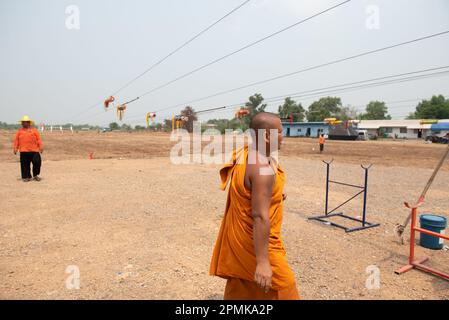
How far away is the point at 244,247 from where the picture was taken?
1.94 meters

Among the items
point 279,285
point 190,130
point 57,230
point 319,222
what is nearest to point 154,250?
point 57,230

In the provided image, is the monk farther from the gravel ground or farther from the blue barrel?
the blue barrel

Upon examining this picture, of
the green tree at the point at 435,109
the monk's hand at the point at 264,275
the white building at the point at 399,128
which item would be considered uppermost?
the green tree at the point at 435,109

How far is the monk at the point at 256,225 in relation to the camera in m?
1.78

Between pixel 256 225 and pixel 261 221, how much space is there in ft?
0.14

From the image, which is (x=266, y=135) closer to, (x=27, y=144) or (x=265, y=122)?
(x=265, y=122)

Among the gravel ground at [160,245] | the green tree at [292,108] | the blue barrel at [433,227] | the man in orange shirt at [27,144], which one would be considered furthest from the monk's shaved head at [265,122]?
the green tree at [292,108]

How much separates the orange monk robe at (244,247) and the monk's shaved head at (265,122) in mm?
186

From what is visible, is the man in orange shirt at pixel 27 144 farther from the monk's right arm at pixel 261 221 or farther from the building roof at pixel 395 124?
the building roof at pixel 395 124

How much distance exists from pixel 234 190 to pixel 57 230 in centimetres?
441

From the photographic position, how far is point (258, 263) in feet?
5.98

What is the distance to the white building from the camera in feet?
180
